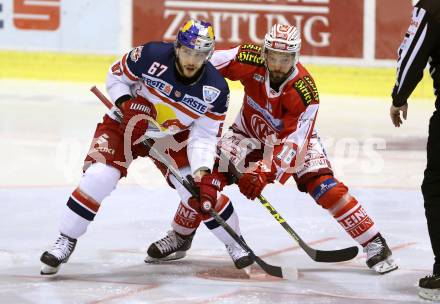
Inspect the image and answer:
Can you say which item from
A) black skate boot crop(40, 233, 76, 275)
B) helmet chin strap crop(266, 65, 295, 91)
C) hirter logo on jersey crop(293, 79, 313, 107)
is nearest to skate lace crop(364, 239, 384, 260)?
hirter logo on jersey crop(293, 79, 313, 107)

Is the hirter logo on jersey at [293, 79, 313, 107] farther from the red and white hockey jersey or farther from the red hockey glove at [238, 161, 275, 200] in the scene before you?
the red hockey glove at [238, 161, 275, 200]

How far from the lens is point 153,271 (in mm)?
4797

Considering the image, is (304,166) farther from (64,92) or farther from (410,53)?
(64,92)

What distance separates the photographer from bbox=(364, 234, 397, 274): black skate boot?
4785mm

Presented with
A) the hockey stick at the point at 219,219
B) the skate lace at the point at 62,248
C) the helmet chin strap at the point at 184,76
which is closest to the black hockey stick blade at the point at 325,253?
the hockey stick at the point at 219,219

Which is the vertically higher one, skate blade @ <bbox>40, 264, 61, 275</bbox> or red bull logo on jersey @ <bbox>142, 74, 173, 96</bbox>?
red bull logo on jersey @ <bbox>142, 74, 173, 96</bbox>

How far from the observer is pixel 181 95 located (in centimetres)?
473

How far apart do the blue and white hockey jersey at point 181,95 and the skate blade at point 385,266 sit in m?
0.83

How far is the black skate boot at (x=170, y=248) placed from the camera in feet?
16.4

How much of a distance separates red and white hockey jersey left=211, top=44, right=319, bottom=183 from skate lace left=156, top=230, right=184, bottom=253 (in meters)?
0.57

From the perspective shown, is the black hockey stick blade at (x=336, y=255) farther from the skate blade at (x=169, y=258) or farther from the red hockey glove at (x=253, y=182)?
the skate blade at (x=169, y=258)

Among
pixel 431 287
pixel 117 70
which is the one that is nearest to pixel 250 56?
pixel 117 70

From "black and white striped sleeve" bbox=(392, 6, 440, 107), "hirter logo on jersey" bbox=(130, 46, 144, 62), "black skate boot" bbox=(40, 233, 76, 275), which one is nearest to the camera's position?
"black and white striped sleeve" bbox=(392, 6, 440, 107)

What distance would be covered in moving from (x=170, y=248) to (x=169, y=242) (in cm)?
3
